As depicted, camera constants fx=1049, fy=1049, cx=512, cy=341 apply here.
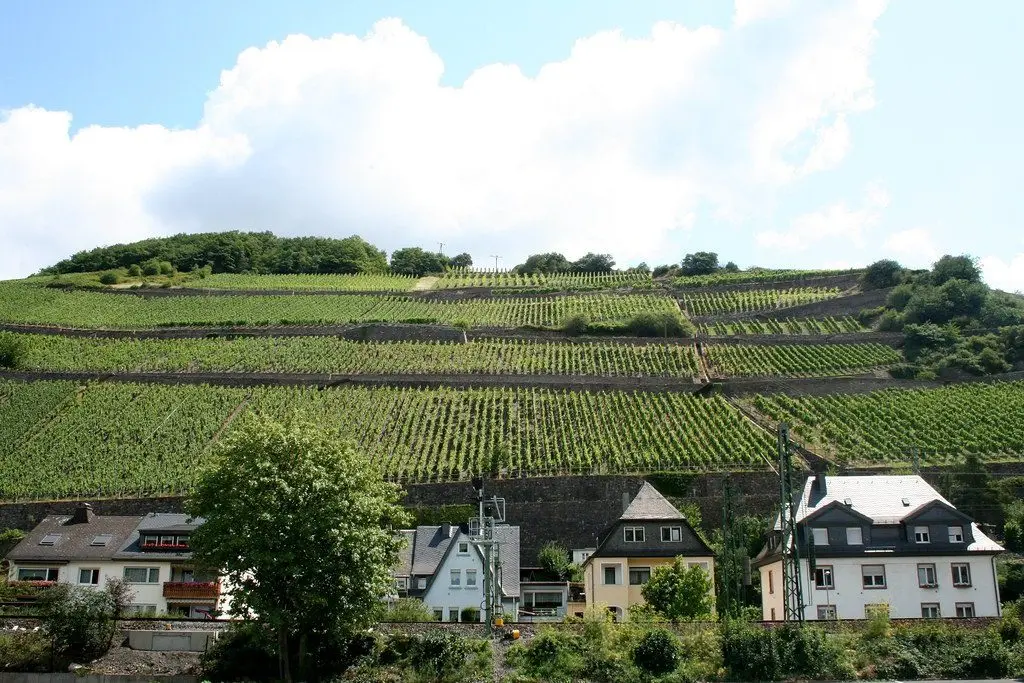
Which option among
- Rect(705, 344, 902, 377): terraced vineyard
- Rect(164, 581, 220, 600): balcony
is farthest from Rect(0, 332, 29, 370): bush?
Rect(705, 344, 902, 377): terraced vineyard

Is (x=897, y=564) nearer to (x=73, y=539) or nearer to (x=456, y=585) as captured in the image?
(x=456, y=585)

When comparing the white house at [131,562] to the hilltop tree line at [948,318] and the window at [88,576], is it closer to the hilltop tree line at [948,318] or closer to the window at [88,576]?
the window at [88,576]

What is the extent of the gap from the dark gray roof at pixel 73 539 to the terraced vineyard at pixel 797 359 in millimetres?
46936

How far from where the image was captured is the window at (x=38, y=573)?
5262 centimetres

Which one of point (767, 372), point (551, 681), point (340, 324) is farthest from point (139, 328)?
point (551, 681)

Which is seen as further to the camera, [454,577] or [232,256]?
[232,256]

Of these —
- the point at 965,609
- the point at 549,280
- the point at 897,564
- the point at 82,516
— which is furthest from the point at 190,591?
the point at 549,280

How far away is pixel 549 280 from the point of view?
136 meters

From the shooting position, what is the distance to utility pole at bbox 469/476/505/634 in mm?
36688

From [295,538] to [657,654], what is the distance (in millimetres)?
12560

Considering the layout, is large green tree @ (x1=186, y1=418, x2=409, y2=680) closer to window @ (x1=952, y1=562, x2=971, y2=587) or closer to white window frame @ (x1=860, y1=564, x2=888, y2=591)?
white window frame @ (x1=860, y1=564, x2=888, y2=591)

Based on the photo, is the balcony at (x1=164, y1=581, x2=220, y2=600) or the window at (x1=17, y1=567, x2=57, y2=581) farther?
the window at (x1=17, y1=567, x2=57, y2=581)

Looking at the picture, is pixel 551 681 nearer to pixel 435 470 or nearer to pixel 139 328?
pixel 435 470

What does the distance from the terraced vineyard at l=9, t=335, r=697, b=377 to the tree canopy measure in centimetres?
5226
